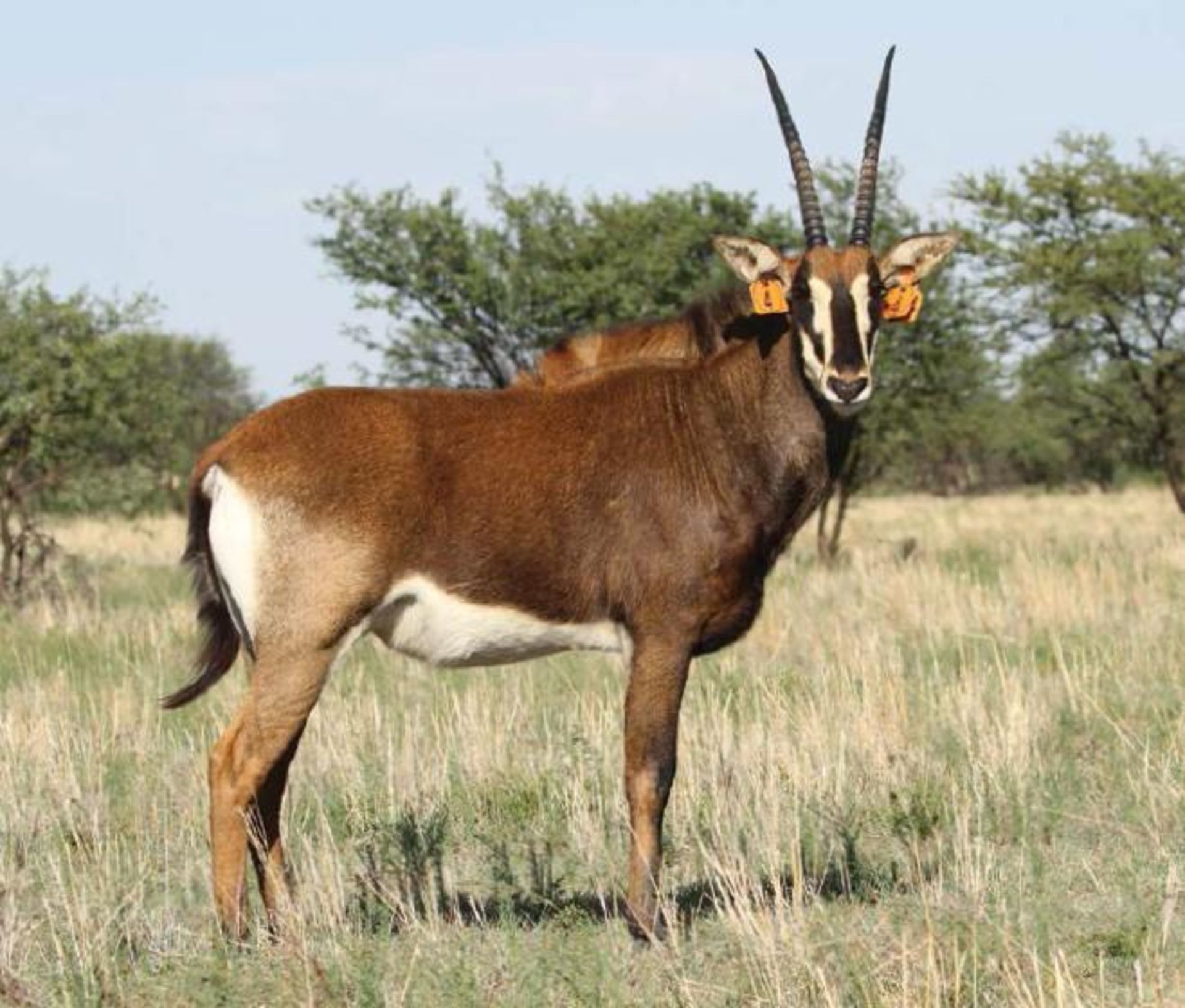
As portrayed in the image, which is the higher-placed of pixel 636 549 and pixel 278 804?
pixel 636 549

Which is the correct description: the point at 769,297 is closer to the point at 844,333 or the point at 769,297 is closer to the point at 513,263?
the point at 844,333

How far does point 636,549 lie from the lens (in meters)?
→ 6.18

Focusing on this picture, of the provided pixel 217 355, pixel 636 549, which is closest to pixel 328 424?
pixel 636 549

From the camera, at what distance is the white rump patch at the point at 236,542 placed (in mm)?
5836

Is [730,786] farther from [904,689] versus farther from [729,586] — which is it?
[904,689]

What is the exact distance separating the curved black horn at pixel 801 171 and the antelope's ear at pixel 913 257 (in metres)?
0.27

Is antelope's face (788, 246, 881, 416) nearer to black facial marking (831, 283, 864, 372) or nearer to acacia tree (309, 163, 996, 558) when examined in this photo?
black facial marking (831, 283, 864, 372)

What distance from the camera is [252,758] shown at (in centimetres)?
581

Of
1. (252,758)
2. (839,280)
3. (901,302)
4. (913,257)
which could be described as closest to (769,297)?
(839,280)

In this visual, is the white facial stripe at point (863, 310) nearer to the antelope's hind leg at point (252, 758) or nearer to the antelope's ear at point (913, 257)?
the antelope's ear at point (913, 257)

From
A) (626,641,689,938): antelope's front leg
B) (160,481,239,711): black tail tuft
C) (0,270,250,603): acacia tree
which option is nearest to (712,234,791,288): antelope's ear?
(626,641,689,938): antelope's front leg

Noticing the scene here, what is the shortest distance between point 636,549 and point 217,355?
61.7 metres

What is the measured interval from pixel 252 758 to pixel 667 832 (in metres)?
2.14

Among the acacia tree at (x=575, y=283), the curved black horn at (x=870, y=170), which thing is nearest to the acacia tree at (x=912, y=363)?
the acacia tree at (x=575, y=283)
